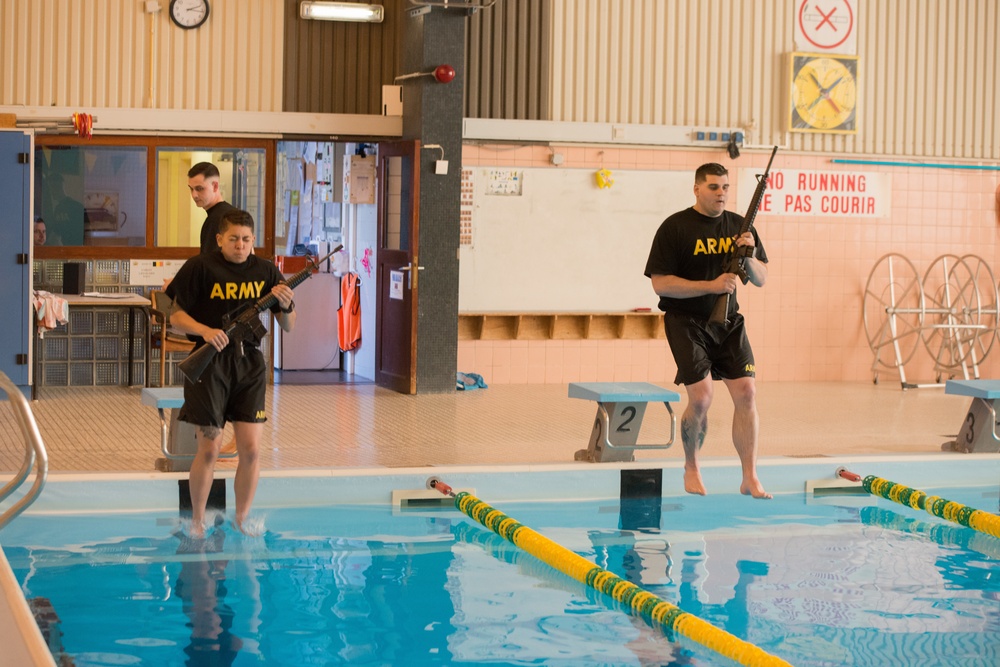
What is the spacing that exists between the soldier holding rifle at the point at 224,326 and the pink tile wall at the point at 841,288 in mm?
6343

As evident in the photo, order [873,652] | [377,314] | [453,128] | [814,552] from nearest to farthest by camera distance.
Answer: [873,652] < [814,552] < [453,128] < [377,314]

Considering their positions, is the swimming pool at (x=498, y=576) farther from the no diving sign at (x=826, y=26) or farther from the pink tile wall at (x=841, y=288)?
the no diving sign at (x=826, y=26)

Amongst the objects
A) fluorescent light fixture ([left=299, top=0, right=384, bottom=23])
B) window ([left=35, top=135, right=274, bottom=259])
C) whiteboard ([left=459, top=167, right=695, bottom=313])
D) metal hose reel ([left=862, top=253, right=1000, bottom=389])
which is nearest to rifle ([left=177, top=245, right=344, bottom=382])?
A: window ([left=35, top=135, right=274, bottom=259])

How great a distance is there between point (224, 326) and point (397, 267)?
576 cm

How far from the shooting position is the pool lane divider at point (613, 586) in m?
4.49

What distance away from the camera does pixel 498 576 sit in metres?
5.83

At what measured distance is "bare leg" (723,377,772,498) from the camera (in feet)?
22.0

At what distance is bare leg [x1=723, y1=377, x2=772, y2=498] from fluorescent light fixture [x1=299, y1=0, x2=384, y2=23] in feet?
20.7

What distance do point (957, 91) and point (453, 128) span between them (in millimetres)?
5599

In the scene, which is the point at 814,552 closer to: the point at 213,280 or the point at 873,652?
the point at 873,652

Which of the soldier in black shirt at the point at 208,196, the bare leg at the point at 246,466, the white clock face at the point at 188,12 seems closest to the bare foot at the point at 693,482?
the bare leg at the point at 246,466

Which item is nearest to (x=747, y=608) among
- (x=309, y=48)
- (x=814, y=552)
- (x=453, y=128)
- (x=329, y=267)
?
(x=814, y=552)

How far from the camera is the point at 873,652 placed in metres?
4.81

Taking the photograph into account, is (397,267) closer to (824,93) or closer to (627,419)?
(627,419)
